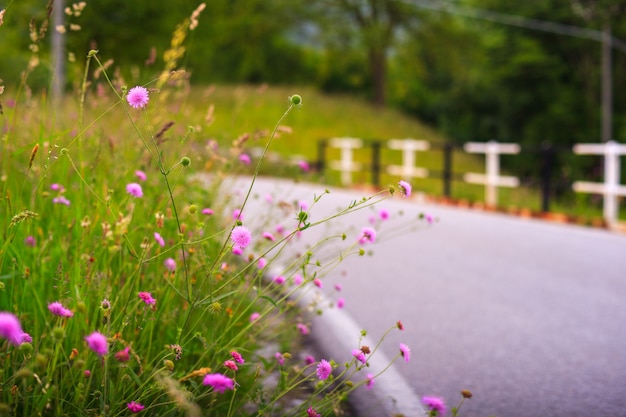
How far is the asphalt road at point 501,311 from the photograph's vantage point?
4.12m

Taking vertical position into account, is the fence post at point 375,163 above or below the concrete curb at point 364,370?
above

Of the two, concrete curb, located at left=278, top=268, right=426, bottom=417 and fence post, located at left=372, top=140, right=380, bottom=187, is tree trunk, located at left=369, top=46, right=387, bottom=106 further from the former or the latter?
concrete curb, located at left=278, top=268, right=426, bottom=417

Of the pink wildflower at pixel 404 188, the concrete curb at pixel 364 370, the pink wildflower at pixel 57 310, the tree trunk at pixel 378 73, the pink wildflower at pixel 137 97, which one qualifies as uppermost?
the tree trunk at pixel 378 73

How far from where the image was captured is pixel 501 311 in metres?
5.95

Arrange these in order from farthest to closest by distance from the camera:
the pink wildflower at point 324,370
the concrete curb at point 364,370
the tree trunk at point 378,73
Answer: the tree trunk at point 378,73 → the concrete curb at point 364,370 → the pink wildflower at point 324,370

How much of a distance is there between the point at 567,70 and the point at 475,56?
8898 mm

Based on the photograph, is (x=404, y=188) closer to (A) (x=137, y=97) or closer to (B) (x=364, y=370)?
(A) (x=137, y=97)

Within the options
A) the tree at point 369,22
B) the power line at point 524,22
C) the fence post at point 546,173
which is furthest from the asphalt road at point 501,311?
the tree at point 369,22

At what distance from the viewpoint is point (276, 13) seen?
163ft

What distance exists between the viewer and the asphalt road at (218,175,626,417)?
4.12 m

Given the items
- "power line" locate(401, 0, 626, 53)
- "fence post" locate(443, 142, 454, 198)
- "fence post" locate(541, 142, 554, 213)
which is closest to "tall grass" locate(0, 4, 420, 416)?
"fence post" locate(541, 142, 554, 213)

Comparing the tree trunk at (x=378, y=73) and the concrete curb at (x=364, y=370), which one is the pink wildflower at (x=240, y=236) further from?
the tree trunk at (x=378, y=73)

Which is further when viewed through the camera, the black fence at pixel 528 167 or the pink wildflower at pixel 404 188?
the black fence at pixel 528 167

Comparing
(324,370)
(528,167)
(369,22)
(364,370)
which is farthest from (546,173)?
(369,22)
